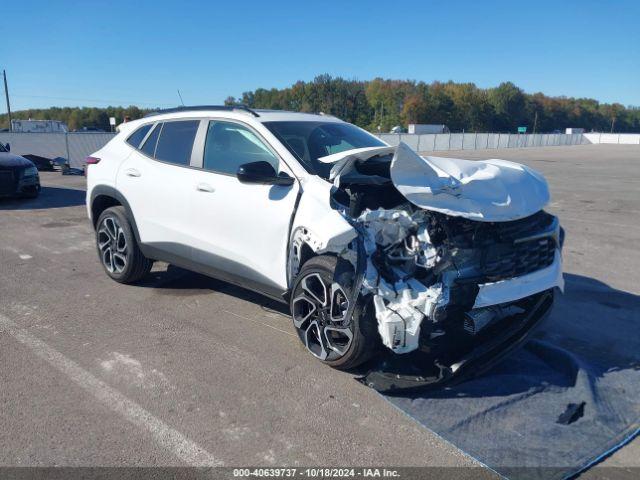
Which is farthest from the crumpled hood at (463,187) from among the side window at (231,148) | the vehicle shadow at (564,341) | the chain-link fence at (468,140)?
the chain-link fence at (468,140)

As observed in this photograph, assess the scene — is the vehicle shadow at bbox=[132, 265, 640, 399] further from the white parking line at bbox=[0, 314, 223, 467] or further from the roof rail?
the roof rail

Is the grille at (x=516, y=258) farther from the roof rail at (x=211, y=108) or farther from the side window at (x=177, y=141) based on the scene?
the side window at (x=177, y=141)

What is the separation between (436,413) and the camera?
3.27 metres

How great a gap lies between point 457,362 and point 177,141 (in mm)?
3370

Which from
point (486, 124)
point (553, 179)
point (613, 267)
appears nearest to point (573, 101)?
point (486, 124)

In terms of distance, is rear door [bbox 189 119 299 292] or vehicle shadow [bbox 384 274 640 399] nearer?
vehicle shadow [bbox 384 274 640 399]

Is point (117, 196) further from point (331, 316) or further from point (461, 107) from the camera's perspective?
point (461, 107)

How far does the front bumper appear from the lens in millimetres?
3408

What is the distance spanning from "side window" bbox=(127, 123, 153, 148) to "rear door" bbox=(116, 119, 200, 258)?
9 centimetres

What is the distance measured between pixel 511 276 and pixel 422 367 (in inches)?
34.2

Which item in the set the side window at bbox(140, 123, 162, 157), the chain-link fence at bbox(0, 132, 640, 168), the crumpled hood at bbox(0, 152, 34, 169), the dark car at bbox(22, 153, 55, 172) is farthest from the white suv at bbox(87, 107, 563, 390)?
the dark car at bbox(22, 153, 55, 172)

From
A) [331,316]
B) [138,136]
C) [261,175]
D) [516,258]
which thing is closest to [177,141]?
[138,136]

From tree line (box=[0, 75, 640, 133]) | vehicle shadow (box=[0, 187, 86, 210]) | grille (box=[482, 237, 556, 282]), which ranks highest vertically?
tree line (box=[0, 75, 640, 133])

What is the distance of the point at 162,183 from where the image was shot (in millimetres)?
5020
